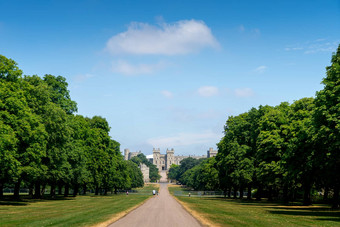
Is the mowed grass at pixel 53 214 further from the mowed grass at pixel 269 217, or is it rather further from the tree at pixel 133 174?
the tree at pixel 133 174

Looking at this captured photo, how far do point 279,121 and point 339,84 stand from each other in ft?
63.4

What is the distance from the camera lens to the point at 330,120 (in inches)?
1134

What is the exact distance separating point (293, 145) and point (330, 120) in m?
10.9

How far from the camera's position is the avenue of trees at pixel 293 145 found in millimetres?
30688

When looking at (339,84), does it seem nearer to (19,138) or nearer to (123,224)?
(123,224)

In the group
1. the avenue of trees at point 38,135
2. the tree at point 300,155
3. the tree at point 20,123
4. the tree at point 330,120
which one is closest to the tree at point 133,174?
the avenue of trees at point 38,135

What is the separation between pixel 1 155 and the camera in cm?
3316

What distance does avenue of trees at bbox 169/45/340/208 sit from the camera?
30.7 meters

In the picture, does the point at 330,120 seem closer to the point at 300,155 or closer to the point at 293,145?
the point at 293,145

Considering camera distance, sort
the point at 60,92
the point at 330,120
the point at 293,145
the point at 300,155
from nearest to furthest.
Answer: the point at 330,120 < the point at 293,145 < the point at 300,155 < the point at 60,92

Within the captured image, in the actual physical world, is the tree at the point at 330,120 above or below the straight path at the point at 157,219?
above

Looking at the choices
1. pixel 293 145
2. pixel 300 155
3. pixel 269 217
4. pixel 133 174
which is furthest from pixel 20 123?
pixel 133 174

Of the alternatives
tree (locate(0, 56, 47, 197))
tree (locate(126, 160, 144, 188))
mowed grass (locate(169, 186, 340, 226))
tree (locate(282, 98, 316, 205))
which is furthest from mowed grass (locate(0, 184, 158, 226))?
tree (locate(126, 160, 144, 188))

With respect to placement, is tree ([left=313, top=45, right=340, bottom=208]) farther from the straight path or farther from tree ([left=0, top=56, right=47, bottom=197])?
tree ([left=0, top=56, right=47, bottom=197])
